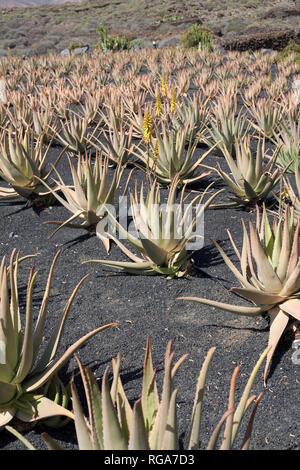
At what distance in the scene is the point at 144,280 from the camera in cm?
298

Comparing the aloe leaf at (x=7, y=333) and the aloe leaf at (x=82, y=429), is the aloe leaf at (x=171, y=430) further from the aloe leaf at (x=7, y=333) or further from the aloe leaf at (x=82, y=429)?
the aloe leaf at (x=7, y=333)

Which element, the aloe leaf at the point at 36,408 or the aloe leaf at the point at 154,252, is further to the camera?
the aloe leaf at the point at 154,252

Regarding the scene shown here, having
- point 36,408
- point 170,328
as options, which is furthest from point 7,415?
point 170,328

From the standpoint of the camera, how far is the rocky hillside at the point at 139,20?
27847 mm

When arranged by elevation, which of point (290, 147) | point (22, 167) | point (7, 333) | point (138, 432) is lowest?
point (290, 147)

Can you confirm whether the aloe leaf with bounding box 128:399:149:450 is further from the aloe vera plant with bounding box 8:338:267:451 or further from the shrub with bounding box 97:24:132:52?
the shrub with bounding box 97:24:132:52

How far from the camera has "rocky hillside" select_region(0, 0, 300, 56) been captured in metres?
27.8

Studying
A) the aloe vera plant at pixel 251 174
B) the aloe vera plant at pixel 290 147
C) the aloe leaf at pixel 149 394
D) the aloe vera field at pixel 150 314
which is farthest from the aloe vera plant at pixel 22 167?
the aloe leaf at pixel 149 394

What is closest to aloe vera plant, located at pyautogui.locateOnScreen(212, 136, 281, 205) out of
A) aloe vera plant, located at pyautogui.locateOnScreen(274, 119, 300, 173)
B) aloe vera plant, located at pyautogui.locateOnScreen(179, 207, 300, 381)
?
aloe vera plant, located at pyautogui.locateOnScreen(274, 119, 300, 173)

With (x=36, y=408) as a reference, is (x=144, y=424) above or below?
above

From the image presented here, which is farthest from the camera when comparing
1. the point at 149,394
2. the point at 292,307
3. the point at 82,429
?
the point at 292,307

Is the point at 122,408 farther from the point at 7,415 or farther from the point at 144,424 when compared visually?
the point at 7,415

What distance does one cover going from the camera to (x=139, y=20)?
140 feet

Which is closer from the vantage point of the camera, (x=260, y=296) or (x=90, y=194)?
(x=260, y=296)
